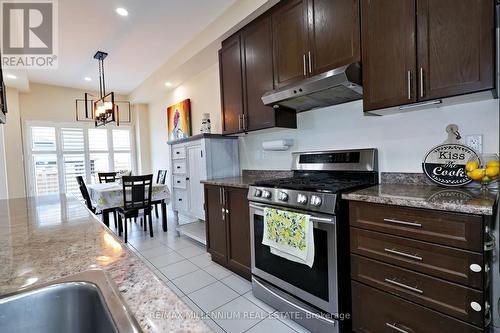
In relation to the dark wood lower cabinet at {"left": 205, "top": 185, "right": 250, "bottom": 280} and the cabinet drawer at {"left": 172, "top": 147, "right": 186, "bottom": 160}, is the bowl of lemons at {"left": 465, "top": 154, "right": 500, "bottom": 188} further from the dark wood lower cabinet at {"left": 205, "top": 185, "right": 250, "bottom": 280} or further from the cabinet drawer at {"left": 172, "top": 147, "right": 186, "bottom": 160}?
the cabinet drawer at {"left": 172, "top": 147, "right": 186, "bottom": 160}

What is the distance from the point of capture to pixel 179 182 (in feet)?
13.0

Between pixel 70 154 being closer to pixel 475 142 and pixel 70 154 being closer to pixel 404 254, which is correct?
pixel 404 254

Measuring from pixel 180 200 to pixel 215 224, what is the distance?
141cm

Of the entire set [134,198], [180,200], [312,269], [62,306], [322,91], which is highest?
[322,91]

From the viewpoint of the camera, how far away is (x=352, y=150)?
6.88 feet

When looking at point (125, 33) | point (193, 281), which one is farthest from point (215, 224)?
point (125, 33)

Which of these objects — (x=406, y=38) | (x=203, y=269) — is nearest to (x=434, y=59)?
(x=406, y=38)

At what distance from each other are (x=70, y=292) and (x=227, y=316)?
151 cm

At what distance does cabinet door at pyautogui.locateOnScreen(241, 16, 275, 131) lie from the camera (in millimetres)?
2410

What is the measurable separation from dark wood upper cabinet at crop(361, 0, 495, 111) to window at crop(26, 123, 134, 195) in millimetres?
5786

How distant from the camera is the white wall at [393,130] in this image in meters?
1.54

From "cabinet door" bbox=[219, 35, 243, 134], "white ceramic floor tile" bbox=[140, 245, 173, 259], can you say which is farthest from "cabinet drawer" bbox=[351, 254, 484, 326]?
Result: "white ceramic floor tile" bbox=[140, 245, 173, 259]

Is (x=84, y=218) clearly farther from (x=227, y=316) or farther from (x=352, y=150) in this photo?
(x=352, y=150)

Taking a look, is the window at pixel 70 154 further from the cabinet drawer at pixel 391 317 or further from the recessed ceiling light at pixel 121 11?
the cabinet drawer at pixel 391 317
